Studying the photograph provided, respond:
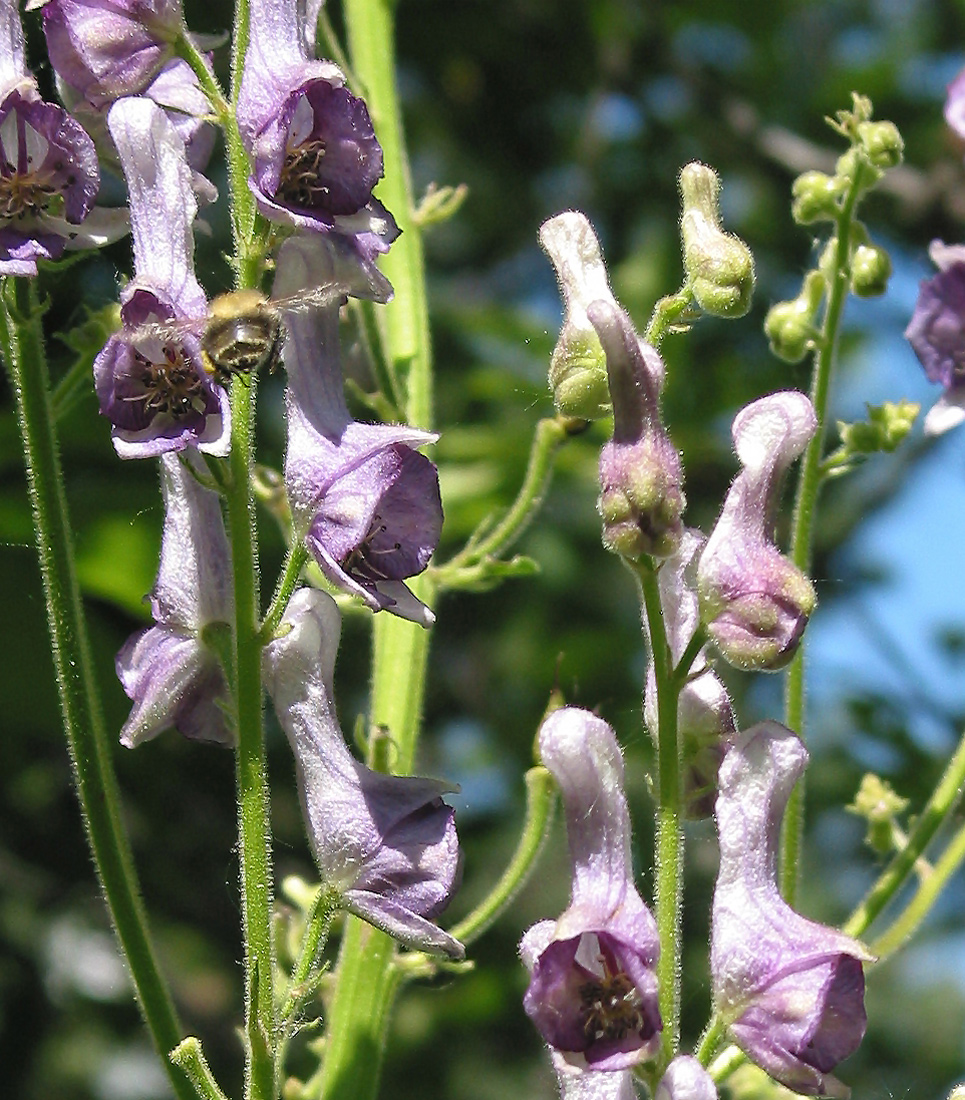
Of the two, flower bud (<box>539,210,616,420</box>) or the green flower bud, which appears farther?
the green flower bud

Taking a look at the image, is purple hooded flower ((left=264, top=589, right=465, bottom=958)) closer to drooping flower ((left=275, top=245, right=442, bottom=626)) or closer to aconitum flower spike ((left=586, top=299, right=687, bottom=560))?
drooping flower ((left=275, top=245, right=442, bottom=626))

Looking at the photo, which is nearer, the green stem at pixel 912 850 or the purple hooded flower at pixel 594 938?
the purple hooded flower at pixel 594 938

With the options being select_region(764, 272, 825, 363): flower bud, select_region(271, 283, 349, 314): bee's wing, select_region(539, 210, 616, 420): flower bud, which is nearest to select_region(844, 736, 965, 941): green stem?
select_region(764, 272, 825, 363): flower bud

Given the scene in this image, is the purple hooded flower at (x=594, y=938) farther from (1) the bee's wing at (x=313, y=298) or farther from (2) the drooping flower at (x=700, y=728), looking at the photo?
(1) the bee's wing at (x=313, y=298)

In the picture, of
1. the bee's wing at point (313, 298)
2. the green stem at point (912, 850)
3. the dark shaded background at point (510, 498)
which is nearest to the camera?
the bee's wing at point (313, 298)

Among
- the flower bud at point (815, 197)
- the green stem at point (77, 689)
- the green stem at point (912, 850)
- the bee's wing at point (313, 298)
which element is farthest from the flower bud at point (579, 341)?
the green stem at point (912, 850)

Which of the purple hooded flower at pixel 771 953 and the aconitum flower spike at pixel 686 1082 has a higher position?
the purple hooded flower at pixel 771 953

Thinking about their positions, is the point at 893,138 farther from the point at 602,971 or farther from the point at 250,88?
the point at 602,971
